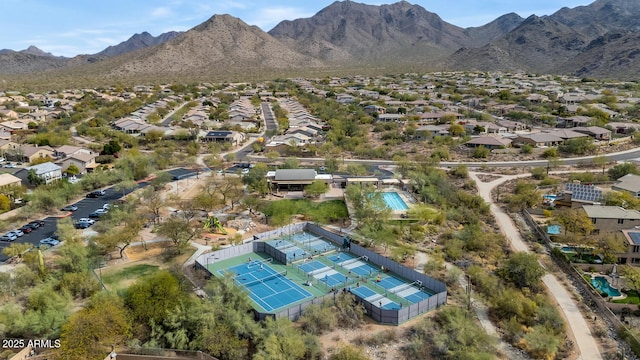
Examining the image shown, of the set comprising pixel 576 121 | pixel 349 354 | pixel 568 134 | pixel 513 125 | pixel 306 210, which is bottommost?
pixel 349 354

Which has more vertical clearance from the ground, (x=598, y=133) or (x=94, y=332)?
(x=598, y=133)

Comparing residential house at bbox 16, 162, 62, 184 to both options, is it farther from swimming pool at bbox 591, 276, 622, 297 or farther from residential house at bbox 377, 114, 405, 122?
residential house at bbox 377, 114, 405, 122

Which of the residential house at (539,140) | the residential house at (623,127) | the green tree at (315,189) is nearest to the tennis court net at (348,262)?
the green tree at (315,189)

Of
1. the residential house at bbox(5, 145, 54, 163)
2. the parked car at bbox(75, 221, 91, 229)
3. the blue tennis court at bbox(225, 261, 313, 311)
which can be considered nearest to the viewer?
the blue tennis court at bbox(225, 261, 313, 311)

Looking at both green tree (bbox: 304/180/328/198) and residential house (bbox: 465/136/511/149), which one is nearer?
green tree (bbox: 304/180/328/198)

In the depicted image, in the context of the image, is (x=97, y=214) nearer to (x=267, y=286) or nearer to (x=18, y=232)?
A: (x=18, y=232)

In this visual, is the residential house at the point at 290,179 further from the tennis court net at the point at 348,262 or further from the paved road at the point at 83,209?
the tennis court net at the point at 348,262

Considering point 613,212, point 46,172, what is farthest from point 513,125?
point 46,172

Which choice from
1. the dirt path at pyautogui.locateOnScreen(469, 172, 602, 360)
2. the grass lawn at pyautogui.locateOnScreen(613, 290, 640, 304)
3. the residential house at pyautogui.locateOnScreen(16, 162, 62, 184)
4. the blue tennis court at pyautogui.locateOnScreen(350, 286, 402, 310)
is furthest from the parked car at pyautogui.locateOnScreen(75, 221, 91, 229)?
the grass lawn at pyautogui.locateOnScreen(613, 290, 640, 304)
